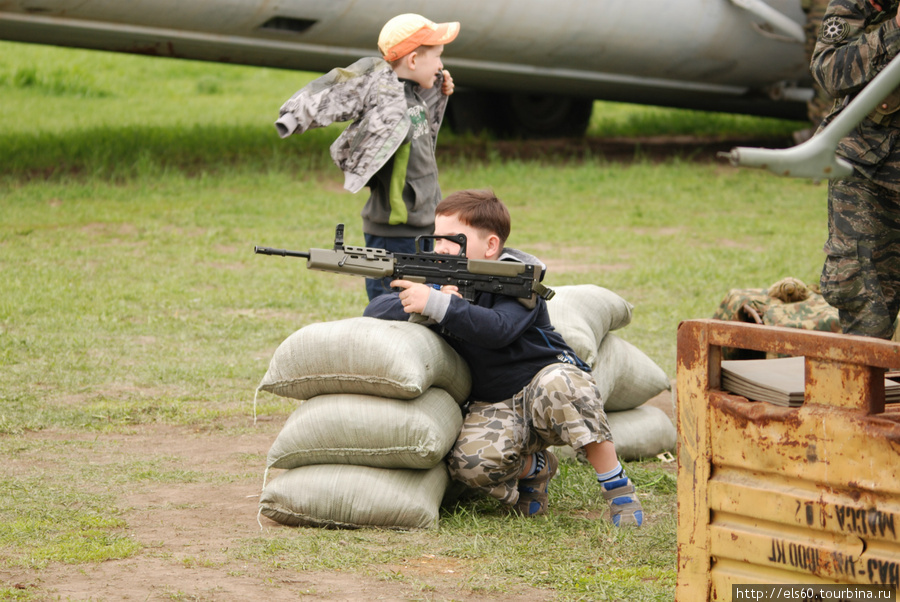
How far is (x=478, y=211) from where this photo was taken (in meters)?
3.61

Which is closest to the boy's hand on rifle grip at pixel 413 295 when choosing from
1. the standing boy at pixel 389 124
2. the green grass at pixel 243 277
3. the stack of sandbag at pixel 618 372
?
the green grass at pixel 243 277

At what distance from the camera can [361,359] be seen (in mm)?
3424

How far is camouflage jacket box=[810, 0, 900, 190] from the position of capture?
11.8ft

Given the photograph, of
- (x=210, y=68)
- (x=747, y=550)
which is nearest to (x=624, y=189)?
(x=747, y=550)

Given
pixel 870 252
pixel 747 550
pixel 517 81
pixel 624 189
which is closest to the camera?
pixel 747 550

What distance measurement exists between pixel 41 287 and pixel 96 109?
35.9 feet

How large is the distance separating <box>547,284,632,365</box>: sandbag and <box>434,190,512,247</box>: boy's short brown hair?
0.71 meters

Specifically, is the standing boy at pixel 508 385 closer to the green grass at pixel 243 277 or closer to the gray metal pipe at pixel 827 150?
the green grass at pixel 243 277

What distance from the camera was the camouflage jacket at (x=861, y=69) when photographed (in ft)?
11.8

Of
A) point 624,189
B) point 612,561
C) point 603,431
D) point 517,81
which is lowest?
point 612,561

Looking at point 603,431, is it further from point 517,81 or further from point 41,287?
point 517,81

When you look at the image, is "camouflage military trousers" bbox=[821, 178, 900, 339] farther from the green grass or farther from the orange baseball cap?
the orange baseball cap

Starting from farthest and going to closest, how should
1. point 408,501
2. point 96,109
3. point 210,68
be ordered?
point 210,68 < point 96,109 < point 408,501

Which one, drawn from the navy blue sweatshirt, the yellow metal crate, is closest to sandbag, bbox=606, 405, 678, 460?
the navy blue sweatshirt
